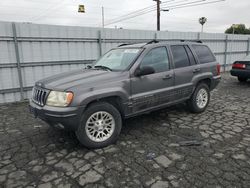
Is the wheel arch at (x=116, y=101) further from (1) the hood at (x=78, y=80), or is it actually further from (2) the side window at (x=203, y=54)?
(2) the side window at (x=203, y=54)

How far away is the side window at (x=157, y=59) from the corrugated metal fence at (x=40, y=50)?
4.35m

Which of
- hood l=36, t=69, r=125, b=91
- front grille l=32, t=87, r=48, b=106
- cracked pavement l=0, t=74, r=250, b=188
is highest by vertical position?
hood l=36, t=69, r=125, b=91

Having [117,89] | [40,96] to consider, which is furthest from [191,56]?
[40,96]

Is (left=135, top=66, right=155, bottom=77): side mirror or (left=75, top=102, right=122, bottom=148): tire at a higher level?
(left=135, top=66, right=155, bottom=77): side mirror

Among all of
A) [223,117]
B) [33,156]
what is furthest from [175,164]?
[223,117]

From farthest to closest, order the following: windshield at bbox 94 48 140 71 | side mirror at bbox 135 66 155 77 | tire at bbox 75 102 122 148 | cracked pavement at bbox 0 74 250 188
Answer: windshield at bbox 94 48 140 71 < side mirror at bbox 135 66 155 77 < tire at bbox 75 102 122 148 < cracked pavement at bbox 0 74 250 188

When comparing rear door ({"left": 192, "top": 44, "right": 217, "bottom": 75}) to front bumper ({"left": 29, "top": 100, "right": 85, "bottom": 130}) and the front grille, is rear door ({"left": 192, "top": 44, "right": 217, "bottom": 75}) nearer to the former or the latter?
front bumper ({"left": 29, "top": 100, "right": 85, "bottom": 130})

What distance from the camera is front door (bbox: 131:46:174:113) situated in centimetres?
398

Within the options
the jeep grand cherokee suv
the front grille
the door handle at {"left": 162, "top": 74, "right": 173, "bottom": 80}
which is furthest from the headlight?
the door handle at {"left": 162, "top": 74, "right": 173, "bottom": 80}

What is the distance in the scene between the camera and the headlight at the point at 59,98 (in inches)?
128

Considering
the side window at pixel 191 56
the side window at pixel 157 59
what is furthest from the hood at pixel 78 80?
the side window at pixel 191 56

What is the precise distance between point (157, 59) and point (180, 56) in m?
0.79

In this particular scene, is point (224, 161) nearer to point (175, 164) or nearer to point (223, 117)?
point (175, 164)

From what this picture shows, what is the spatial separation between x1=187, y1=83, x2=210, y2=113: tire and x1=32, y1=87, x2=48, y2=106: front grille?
11.5 ft
